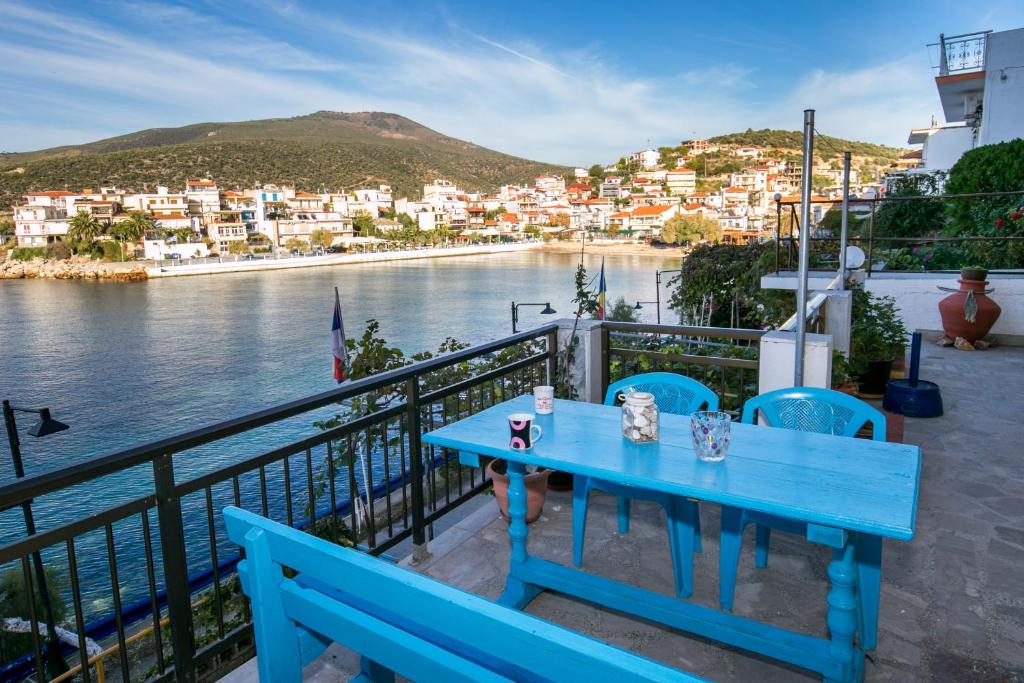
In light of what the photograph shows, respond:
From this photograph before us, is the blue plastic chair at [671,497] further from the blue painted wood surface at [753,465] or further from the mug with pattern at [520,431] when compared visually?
the mug with pattern at [520,431]

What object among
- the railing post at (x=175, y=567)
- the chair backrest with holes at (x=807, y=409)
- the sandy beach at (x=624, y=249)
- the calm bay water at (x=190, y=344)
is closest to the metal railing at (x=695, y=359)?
the chair backrest with holes at (x=807, y=409)

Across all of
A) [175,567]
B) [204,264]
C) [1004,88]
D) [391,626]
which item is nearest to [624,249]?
[204,264]

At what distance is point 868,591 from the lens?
79.5 inches

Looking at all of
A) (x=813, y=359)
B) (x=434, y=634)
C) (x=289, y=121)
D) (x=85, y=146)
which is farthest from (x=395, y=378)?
(x=289, y=121)

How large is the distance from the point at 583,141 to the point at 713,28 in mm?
22135

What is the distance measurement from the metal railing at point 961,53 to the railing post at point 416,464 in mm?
18052

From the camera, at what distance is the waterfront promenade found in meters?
62.5

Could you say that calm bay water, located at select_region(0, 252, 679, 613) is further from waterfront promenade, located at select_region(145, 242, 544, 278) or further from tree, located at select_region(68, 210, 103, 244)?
tree, located at select_region(68, 210, 103, 244)

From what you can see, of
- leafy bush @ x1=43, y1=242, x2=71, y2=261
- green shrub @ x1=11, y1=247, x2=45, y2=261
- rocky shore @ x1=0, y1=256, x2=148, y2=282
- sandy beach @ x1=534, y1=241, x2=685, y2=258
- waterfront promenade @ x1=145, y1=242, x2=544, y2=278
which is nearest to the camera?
rocky shore @ x1=0, y1=256, x2=148, y2=282

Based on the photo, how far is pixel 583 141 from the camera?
82.6 metres

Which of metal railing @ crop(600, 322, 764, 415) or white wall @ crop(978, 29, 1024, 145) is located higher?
white wall @ crop(978, 29, 1024, 145)

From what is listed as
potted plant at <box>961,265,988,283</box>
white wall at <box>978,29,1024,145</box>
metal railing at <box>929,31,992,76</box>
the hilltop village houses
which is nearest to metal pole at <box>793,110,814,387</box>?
potted plant at <box>961,265,988,283</box>

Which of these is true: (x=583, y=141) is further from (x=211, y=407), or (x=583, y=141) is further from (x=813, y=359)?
(x=813, y=359)

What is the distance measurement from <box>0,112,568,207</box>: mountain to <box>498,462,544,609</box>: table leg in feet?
299
